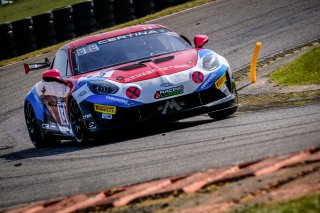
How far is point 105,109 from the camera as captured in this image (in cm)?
973

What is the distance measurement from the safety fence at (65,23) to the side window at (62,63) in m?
10.5

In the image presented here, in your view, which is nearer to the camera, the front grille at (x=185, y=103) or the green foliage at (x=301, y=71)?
the front grille at (x=185, y=103)

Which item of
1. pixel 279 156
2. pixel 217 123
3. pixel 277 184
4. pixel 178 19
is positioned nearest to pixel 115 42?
pixel 217 123

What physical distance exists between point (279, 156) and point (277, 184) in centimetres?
91

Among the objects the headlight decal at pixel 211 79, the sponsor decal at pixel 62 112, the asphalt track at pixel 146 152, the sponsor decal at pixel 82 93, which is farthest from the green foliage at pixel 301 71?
the sponsor decal at pixel 82 93

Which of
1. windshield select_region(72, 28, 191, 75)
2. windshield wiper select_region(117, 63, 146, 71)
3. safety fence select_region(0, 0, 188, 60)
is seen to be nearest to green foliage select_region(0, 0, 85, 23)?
safety fence select_region(0, 0, 188, 60)

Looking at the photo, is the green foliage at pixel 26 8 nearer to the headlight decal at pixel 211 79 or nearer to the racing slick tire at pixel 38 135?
the racing slick tire at pixel 38 135

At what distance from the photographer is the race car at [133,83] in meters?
9.73

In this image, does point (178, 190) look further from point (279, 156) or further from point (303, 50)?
point (303, 50)

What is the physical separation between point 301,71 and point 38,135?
4619 millimetres

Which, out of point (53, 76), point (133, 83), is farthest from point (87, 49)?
point (133, 83)

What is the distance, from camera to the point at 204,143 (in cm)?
794

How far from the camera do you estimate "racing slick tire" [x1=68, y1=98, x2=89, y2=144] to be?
10.1 metres

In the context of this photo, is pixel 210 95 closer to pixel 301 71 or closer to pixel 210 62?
→ pixel 210 62
